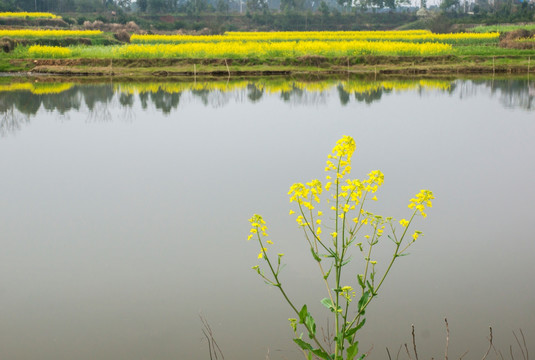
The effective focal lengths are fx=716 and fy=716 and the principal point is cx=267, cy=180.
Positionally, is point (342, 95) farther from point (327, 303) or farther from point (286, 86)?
point (327, 303)

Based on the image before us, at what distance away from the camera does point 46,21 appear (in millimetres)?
39312

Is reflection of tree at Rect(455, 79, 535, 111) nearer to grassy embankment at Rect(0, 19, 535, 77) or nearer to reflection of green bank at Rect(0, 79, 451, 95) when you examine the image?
reflection of green bank at Rect(0, 79, 451, 95)

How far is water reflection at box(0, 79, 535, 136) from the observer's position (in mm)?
13492

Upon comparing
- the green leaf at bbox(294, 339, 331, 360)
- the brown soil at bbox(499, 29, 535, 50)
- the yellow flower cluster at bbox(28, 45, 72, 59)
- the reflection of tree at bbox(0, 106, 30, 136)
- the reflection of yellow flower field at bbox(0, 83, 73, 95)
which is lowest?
the reflection of tree at bbox(0, 106, 30, 136)

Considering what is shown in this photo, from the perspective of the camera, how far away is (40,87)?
17625mm

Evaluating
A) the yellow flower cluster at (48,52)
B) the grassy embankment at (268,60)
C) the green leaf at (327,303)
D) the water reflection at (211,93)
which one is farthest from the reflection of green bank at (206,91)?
the green leaf at (327,303)

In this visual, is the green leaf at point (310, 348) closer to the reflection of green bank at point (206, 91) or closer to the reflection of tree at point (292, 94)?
the reflection of green bank at point (206, 91)

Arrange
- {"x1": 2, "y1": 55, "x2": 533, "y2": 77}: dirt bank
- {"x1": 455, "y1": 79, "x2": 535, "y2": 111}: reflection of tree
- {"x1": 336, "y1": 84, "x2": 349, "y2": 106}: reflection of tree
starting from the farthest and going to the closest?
{"x1": 2, "y1": 55, "x2": 533, "y2": 77}: dirt bank < {"x1": 336, "y1": 84, "x2": 349, "y2": 106}: reflection of tree < {"x1": 455, "y1": 79, "x2": 535, "y2": 111}: reflection of tree

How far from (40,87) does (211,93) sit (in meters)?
4.74

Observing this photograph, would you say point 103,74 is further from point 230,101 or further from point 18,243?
point 18,243

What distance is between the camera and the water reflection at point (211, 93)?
13.5m

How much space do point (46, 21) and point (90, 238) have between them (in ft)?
121

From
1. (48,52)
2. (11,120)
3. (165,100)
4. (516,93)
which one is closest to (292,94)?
(165,100)

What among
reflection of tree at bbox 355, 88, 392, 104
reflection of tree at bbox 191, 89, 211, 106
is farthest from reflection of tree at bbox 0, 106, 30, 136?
reflection of tree at bbox 355, 88, 392, 104
